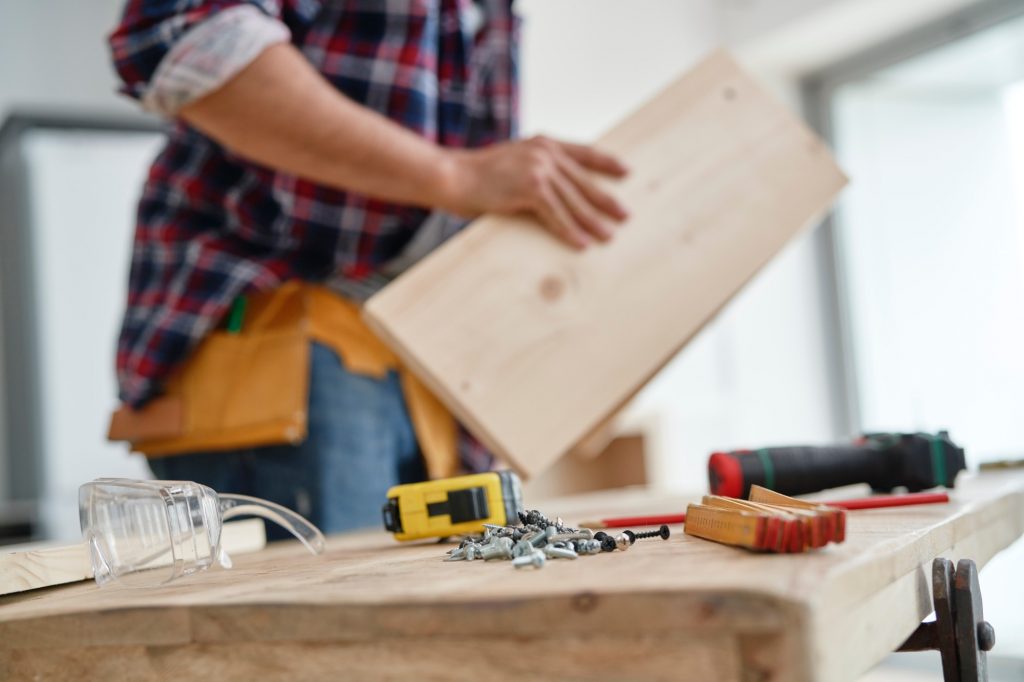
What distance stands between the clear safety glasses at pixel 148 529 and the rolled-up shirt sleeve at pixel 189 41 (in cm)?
46

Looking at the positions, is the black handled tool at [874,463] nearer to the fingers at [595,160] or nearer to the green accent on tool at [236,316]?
the fingers at [595,160]

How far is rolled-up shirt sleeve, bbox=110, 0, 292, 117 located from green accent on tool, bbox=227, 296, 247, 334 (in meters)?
0.24

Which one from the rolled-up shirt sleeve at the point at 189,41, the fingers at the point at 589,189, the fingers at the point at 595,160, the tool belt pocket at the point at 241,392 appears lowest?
the tool belt pocket at the point at 241,392

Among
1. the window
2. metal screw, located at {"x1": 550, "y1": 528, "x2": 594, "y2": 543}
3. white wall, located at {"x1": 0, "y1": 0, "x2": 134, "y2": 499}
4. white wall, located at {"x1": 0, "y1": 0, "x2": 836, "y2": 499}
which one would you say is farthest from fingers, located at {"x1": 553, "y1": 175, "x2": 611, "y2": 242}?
the window

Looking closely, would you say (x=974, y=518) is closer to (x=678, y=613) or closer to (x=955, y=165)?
(x=678, y=613)

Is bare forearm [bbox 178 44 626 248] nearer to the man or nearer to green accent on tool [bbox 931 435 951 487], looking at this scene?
the man

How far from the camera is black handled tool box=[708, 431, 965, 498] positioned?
71 cm

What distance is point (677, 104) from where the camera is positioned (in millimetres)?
1023

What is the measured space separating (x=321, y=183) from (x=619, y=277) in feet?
1.10

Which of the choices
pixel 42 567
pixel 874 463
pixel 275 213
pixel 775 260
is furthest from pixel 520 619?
pixel 775 260

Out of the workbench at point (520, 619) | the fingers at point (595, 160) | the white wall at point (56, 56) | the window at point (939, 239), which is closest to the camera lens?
the workbench at point (520, 619)

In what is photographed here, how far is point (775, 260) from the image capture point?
2840 millimetres

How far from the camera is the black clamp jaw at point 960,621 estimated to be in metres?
0.46

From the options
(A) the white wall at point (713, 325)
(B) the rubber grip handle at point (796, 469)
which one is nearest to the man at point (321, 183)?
(B) the rubber grip handle at point (796, 469)
